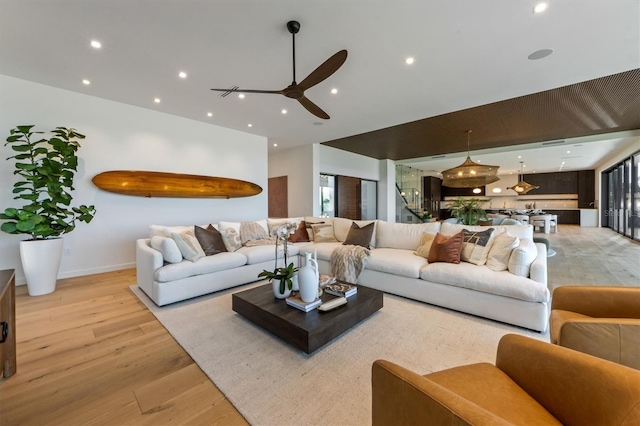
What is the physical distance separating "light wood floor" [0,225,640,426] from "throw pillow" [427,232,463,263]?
2.60 m

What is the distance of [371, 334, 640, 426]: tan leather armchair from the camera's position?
30.5 inches

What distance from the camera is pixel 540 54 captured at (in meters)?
2.98

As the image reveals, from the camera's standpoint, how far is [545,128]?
581cm

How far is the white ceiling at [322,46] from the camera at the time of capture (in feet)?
7.64

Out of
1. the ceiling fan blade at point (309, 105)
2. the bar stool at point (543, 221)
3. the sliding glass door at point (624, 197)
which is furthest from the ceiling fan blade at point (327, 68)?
the bar stool at point (543, 221)

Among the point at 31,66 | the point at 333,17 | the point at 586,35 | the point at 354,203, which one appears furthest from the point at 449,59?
the point at 354,203

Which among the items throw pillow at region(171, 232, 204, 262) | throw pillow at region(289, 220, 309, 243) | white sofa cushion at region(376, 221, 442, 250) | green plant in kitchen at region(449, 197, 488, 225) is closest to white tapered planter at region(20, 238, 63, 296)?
throw pillow at region(171, 232, 204, 262)

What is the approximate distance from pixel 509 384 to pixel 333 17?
9.76ft

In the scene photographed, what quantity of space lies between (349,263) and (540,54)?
3364mm

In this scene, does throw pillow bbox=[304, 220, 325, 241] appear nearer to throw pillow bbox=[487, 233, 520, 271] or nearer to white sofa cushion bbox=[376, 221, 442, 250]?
white sofa cushion bbox=[376, 221, 442, 250]

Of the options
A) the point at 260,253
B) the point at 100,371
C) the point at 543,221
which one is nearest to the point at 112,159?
the point at 260,253

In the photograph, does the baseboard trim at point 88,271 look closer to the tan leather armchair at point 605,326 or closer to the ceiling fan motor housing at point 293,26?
the ceiling fan motor housing at point 293,26

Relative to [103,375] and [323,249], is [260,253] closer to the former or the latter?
[323,249]

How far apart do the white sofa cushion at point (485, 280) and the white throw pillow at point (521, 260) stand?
0.08 meters
